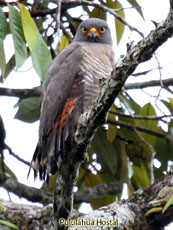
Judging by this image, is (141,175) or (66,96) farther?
(141,175)

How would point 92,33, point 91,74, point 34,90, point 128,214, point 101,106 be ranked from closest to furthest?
point 101,106 → point 128,214 → point 91,74 → point 34,90 → point 92,33

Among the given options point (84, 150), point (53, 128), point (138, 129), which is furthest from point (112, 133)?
point (84, 150)

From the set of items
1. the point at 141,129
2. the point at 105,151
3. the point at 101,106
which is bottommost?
the point at 101,106

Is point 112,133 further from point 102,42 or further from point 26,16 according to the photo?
point 26,16

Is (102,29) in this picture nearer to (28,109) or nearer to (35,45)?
(28,109)

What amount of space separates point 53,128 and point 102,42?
1.66m

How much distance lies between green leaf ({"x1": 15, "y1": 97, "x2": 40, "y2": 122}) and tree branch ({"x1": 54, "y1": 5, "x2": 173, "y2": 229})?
171 cm

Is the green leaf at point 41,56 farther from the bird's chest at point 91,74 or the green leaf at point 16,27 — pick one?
the bird's chest at point 91,74

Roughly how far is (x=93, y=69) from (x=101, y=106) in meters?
1.33

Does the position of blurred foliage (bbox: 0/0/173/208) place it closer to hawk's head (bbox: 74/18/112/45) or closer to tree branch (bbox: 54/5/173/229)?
hawk's head (bbox: 74/18/112/45)

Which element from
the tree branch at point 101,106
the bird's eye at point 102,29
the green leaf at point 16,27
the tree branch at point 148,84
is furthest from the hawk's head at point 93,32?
the tree branch at point 101,106

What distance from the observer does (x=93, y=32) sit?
513 centimetres

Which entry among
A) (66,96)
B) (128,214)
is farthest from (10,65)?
(128,214)

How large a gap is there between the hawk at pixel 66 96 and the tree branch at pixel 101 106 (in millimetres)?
119
